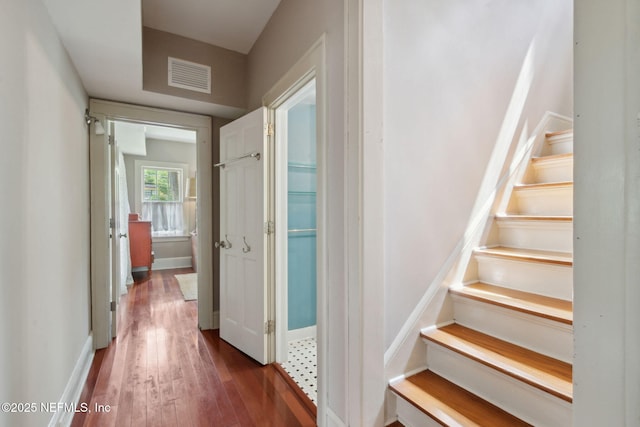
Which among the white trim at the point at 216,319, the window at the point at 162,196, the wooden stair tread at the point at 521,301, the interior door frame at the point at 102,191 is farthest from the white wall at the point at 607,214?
the window at the point at 162,196

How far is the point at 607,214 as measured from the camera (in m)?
0.62

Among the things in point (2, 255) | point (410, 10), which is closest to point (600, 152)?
point (410, 10)

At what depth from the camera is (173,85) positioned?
2.52 meters

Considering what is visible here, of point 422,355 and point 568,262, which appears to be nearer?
point 568,262

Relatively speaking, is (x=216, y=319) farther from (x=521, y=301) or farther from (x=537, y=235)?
(x=537, y=235)

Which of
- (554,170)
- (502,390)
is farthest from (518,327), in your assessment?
(554,170)

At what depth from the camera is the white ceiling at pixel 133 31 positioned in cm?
151

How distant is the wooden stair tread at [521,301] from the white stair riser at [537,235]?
360 millimetres

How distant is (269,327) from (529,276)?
1790 mm

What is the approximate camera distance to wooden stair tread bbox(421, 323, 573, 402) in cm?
111

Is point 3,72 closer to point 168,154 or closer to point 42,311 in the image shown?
point 42,311

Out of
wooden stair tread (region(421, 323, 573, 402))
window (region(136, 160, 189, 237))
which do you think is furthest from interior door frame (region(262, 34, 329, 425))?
window (region(136, 160, 189, 237))

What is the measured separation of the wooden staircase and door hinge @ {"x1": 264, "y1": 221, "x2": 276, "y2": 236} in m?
1.29

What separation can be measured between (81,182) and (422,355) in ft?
8.67
